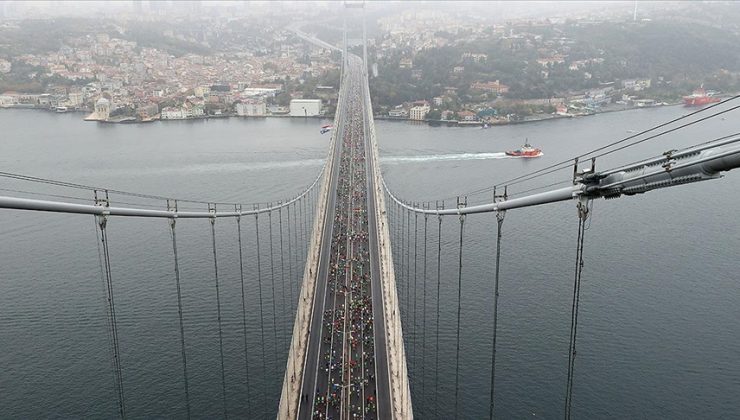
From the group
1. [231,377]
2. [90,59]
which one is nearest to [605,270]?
[231,377]

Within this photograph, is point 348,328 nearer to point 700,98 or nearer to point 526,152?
point 526,152

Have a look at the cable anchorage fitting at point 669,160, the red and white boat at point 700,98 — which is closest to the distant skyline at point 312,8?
the red and white boat at point 700,98

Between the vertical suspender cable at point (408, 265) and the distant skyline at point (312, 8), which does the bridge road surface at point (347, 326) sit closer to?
the vertical suspender cable at point (408, 265)

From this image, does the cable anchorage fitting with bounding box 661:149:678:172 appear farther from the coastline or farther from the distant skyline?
the distant skyline

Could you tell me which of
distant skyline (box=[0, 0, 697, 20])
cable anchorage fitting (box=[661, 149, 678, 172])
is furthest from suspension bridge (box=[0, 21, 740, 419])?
distant skyline (box=[0, 0, 697, 20])

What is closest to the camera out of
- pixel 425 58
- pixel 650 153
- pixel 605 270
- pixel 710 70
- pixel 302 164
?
pixel 605 270

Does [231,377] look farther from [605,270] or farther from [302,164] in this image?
[302,164]
